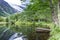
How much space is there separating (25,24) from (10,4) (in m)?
1.57

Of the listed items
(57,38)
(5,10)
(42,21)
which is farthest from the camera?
(5,10)

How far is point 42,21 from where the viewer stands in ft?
28.0

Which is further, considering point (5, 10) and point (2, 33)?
point (5, 10)

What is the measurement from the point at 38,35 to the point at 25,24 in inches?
149

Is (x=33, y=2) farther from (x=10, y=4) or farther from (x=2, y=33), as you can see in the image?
(x=10, y=4)

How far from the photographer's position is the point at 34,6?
237 inches

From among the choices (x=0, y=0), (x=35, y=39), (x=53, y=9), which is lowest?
(x=35, y=39)

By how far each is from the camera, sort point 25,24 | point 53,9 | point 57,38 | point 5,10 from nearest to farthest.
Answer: point 57,38, point 53,9, point 25,24, point 5,10

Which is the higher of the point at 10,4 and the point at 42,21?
the point at 10,4

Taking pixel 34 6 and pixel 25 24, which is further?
pixel 25 24

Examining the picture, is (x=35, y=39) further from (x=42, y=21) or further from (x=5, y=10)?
(x=5, y=10)

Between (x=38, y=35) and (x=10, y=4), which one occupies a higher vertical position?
(x=10, y=4)

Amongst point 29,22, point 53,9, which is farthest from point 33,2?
point 29,22

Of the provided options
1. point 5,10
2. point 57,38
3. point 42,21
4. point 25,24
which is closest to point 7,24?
point 5,10
